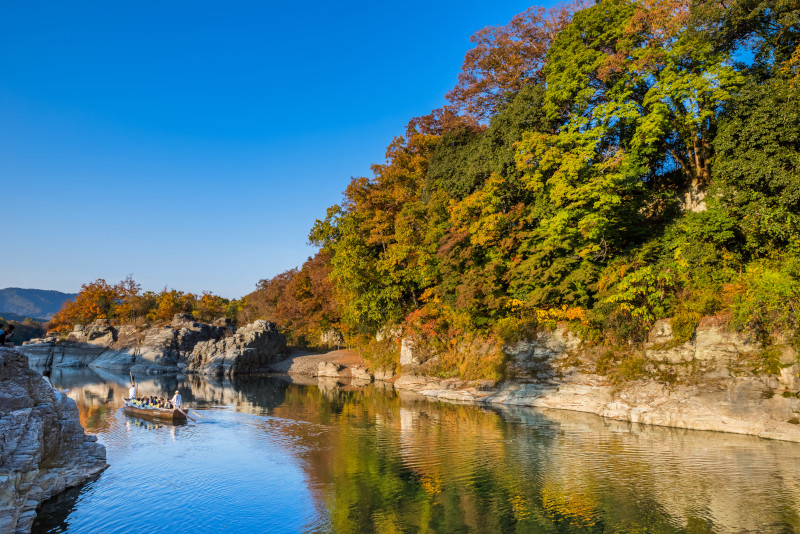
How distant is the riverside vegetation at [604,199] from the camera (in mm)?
22344

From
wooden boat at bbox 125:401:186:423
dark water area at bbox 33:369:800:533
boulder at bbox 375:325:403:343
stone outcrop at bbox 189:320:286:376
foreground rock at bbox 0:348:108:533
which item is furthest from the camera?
stone outcrop at bbox 189:320:286:376

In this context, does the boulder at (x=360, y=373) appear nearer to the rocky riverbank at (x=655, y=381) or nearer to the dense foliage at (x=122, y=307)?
the rocky riverbank at (x=655, y=381)

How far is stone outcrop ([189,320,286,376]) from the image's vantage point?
59.5m

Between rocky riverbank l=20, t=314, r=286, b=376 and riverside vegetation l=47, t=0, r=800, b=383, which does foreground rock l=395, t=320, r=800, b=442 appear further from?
rocky riverbank l=20, t=314, r=286, b=376

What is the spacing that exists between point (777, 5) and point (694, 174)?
10.1 metres

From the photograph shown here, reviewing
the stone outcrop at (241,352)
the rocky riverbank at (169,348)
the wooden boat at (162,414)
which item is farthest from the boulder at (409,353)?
the rocky riverbank at (169,348)

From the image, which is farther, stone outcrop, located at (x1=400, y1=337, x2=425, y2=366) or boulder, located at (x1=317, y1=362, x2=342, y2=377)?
boulder, located at (x1=317, y1=362, x2=342, y2=377)

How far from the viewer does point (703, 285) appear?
24.2m

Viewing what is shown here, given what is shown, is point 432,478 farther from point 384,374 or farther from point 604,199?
point 384,374

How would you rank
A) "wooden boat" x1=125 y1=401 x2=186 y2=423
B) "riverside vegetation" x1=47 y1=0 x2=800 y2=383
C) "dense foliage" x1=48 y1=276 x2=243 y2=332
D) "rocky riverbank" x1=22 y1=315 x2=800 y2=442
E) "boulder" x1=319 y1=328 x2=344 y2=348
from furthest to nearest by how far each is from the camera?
"dense foliage" x1=48 y1=276 x2=243 y2=332 → "boulder" x1=319 y1=328 x2=344 y2=348 → "wooden boat" x1=125 y1=401 x2=186 y2=423 → "riverside vegetation" x1=47 y1=0 x2=800 y2=383 → "rocky riverbank" x1=22 y1=315 x2=800 y2=442

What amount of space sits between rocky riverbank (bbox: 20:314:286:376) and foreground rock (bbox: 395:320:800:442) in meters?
38.0

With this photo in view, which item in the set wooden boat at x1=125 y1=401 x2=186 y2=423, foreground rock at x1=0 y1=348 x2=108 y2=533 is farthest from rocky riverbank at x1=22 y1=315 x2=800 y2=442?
foreground rock at x1=0 y1=348 x2=108 y2=533

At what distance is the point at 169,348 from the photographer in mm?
66438

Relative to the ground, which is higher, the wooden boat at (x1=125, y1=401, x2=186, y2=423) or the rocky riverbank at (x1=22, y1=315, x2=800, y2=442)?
the rocky riverbank at (x1=22, y1=315, x2=800, y2=442)
